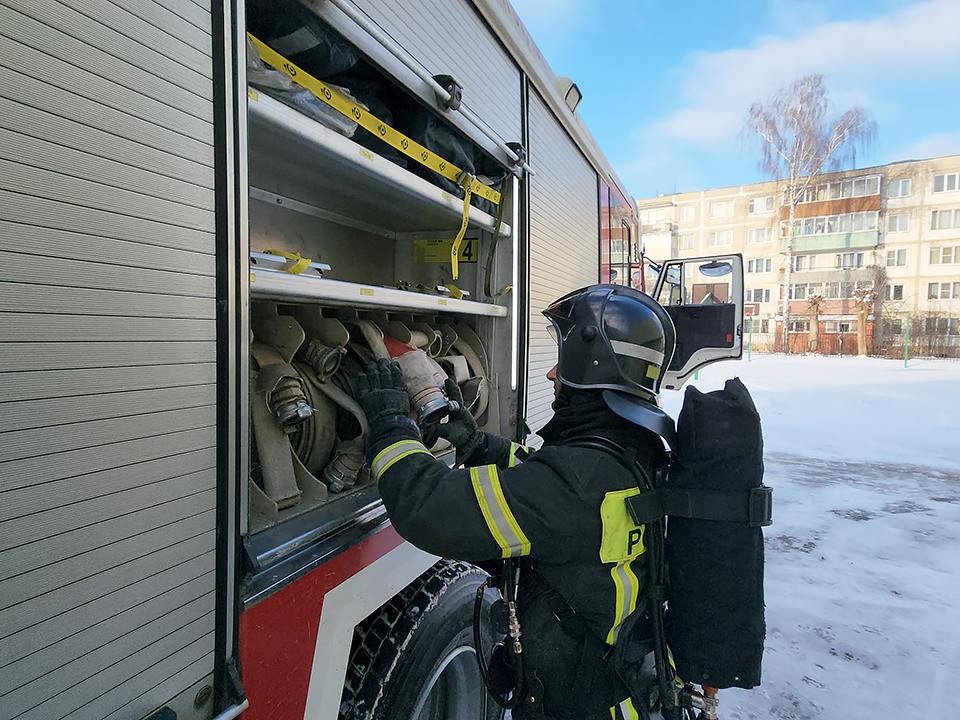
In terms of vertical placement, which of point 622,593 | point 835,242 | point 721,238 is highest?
point 721,238

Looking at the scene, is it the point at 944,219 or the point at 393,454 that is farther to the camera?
the point at 944,219

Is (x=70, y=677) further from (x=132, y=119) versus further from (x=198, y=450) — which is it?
(x=132, y=119)

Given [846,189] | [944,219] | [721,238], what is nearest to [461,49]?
[721,238]

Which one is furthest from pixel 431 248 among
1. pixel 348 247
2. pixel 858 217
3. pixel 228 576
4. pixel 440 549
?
pixel 858 217

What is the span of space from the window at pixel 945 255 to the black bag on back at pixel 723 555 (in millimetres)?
35842

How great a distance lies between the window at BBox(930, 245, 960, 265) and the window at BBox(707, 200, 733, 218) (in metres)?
10.2

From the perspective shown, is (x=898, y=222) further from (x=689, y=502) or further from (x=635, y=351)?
(x=689, y=502)

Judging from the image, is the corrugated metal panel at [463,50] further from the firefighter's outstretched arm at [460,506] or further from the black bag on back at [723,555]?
the black bag on back at [723,555]

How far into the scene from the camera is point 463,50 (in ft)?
6.98

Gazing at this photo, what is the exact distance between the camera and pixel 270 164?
1936 mm

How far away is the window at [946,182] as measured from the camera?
2845 centimetres

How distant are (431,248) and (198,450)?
205cm

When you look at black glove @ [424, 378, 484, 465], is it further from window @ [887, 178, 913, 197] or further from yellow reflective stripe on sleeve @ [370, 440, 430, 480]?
window @ [887, 178, 913, 197]

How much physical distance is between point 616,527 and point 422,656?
2.82ft
